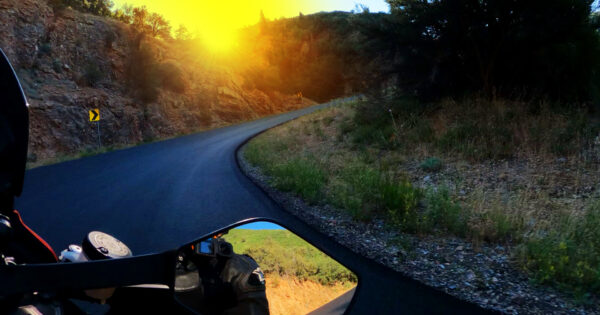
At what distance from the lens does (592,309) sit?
364 cm

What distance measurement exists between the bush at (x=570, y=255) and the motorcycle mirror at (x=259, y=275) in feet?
10.6

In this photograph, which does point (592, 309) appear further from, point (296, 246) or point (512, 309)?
point (296, 246)

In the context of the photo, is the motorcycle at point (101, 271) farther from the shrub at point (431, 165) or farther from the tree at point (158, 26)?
the tree at point (158, 26)

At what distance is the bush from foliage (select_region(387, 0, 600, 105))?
7.65 meters

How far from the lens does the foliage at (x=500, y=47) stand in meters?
12.1

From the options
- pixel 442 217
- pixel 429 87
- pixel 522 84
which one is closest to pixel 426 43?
pixel 429 87

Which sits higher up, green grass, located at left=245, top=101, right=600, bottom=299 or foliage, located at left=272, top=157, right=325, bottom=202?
green grass, located at left=245, top=101, right=600, bottom=299

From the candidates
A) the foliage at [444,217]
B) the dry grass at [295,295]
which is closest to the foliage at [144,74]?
the foliage at [444,217]

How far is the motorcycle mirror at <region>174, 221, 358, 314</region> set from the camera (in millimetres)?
1435

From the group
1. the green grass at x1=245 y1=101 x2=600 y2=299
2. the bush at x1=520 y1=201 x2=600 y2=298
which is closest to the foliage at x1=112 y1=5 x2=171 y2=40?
the green grass at x1=245 y1=101 x2=600 y2=299

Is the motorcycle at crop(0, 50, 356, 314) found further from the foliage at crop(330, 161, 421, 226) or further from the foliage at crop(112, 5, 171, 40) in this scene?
the foliage at crop(112, 5, 171, 40)

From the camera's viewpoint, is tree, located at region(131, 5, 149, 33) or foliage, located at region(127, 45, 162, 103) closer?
foliage, located at region(127, 45, 162, 103)

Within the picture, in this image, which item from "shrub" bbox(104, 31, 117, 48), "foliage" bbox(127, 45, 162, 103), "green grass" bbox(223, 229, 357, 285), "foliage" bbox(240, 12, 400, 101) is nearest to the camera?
"green grass" bbox(223, 229, 357, 285)

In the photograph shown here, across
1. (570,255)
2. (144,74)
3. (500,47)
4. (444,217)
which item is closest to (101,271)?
(570,255)
